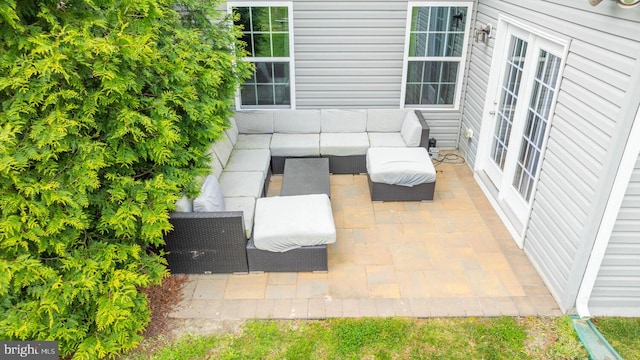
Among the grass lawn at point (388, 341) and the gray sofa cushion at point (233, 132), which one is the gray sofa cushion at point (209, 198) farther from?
the gray sofa cushion at point (233, 132)

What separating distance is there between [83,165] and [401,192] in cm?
381

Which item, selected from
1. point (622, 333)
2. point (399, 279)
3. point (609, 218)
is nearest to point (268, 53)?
point (399, 279)

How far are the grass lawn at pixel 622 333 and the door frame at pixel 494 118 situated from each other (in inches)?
45.9

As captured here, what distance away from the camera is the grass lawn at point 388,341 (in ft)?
11.6

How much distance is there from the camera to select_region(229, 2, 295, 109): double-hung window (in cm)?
635

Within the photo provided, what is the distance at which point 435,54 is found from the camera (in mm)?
6680

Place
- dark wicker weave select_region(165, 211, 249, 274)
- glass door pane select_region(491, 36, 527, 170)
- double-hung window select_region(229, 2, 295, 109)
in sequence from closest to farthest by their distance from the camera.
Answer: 1. dark wicker weave select_region(165, 211, 249, 274)
2. glass door pane select_region(491, 36, 527, 170)
3. double-hung window select_region(229, 2, 295, 109)

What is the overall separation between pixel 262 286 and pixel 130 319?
1.27 meters

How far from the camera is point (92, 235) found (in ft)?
11.4

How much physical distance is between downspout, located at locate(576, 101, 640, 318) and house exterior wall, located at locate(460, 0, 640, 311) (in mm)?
43

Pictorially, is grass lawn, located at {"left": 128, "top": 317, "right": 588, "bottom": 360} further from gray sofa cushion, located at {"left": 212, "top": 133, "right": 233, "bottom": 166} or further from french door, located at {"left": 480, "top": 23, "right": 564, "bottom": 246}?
gray sofa cushion, located at {"left": 212, "top": 133, "right": 233, "bottom": 166}

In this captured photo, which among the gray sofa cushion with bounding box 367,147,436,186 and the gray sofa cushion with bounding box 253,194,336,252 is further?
the gray sofa cushion with bounding box 367,147,436,186

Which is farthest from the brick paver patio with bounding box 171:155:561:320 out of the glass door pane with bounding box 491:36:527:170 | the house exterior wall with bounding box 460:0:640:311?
the glass door pane with bounding box 491:36:527:170

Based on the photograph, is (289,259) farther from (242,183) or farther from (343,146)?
(343,146)
